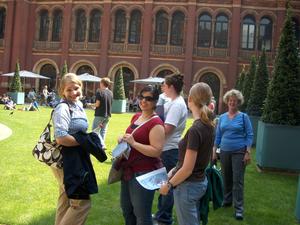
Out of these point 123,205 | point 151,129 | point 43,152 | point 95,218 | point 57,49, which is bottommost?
point 95,218

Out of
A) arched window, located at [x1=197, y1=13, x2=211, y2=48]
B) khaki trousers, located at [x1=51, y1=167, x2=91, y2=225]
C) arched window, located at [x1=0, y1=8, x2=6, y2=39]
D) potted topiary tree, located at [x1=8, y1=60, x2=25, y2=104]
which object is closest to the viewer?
khaki trousers, located at [x1=51, y1=167, x2=91, y2=225]

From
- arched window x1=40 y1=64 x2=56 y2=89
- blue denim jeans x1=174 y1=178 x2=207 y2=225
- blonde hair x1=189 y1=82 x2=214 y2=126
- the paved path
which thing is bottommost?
the paved path

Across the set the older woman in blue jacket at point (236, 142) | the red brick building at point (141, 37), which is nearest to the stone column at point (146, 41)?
the red brick building at point (141, 37)

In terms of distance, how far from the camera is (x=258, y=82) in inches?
567

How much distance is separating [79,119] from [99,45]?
32.5 metres

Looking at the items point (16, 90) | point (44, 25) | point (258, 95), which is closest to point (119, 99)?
point (16, 90)

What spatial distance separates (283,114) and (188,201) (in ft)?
22.0

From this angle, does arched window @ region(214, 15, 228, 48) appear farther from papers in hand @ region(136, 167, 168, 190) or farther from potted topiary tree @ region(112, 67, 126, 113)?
papers in hand @ region(136, 167, 168, 190)

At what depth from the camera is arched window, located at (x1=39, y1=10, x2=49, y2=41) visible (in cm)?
3778

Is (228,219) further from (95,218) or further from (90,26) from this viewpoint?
(90,26)

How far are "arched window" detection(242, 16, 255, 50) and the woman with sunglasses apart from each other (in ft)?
105

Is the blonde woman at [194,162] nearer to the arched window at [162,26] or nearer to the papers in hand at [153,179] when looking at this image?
the papers in hand at [153,179]

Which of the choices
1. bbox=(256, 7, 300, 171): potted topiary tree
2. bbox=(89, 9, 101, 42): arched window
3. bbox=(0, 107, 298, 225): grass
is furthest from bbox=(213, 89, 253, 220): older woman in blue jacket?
bbox=(89, 9, 101, 42): arched window

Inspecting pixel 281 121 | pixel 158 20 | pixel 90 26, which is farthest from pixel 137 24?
pixel 281 121
